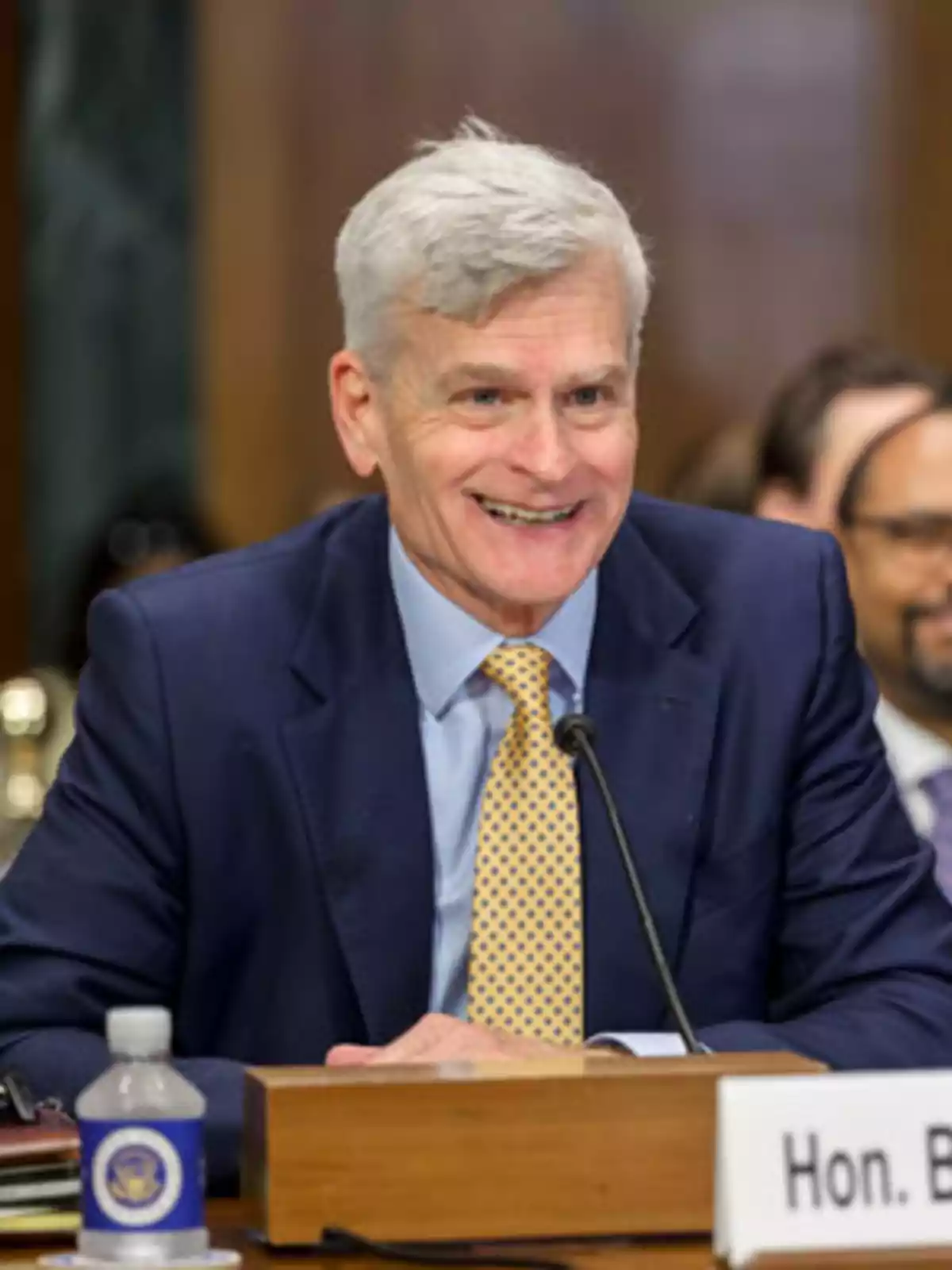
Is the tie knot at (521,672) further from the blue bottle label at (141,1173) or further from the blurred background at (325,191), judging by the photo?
the blurred background at (325,191)

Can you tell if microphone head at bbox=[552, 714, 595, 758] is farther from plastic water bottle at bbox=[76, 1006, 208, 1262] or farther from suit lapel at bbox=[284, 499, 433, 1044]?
plastic water bottle at bbox=[76, 1006, 208, 1262]

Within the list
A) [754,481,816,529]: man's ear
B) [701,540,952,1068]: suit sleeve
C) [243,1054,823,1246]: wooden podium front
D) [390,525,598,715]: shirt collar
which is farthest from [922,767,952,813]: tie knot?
[243,1054,823,1246]: wooden podium front

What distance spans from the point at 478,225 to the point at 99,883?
0.69m

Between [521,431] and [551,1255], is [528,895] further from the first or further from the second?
[551,1255]

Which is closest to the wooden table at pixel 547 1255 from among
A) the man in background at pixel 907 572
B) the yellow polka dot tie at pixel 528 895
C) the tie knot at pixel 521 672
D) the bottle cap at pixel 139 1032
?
the bottle cap at pixel 139 1032

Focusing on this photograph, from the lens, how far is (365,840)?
262 centimetres

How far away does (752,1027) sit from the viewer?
7.92ft

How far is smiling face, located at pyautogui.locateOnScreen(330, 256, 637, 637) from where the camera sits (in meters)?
2.55

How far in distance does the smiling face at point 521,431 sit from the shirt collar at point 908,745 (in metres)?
1.43

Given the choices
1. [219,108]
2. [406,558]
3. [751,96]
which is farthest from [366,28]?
[406,558]

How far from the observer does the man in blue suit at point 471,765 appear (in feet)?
8.36

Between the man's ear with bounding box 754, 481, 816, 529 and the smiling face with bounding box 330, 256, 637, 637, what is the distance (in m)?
1.91

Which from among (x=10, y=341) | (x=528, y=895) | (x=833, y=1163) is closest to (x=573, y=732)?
(x=528, y=895)

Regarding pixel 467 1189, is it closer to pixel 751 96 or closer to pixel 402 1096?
pixel 402 1096
